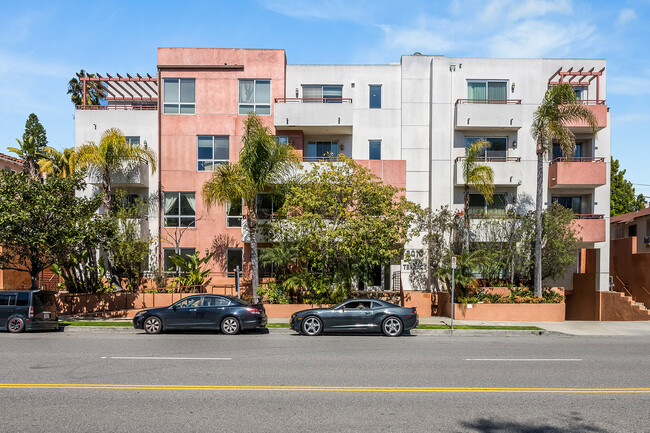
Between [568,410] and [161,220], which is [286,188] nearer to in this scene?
[161,220]

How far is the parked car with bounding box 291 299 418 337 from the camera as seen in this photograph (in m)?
16.4

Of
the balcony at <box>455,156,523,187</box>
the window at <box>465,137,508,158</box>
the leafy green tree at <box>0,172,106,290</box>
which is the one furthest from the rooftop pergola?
the leafy green tree at <box>0,172,106,290</box>

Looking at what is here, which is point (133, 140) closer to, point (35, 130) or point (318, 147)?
point (318, 147)

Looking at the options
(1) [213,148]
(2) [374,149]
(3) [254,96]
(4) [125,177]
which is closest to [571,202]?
(2) [374,149]

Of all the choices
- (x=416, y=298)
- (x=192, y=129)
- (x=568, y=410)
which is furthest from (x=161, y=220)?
(x=568, y=410)

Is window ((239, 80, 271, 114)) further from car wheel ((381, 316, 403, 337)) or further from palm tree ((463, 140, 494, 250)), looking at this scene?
car wheel ((381, 316, 403, 337))

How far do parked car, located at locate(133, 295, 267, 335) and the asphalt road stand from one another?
1994mm

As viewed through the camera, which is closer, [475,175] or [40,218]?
[40,218]

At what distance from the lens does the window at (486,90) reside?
25.4 meters

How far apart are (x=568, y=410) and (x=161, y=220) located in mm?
21510

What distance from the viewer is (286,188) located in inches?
878

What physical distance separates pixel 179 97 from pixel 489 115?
15.5 meters

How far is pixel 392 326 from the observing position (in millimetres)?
16406

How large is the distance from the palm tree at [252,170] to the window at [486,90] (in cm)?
1010
